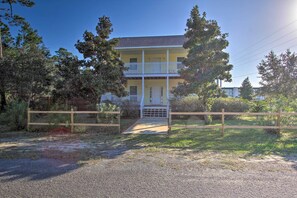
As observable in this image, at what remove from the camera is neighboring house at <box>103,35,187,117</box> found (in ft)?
63.0

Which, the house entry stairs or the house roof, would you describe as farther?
the house roof

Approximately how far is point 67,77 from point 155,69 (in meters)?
9.12

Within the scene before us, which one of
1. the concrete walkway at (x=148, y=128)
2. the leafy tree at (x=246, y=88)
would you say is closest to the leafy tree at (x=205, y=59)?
the concrete walkway at (x=148, y=128)

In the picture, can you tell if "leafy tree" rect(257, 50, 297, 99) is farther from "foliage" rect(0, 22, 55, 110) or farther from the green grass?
"foliage" rect(0, 22, 55, 110)

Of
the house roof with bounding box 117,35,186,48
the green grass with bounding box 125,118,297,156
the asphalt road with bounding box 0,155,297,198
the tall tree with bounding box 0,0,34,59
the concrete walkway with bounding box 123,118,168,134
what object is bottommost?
the asphalt road with bounding box 0,155,297,198

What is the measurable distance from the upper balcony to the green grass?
385 inches

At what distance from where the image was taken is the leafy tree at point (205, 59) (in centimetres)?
1235

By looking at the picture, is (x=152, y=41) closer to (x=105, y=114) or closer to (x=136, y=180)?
(x=105, y=114)

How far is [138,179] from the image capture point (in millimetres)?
4434

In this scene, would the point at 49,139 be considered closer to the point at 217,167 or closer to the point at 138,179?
the point at 138,179

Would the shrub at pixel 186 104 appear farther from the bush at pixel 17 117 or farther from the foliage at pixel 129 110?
the bush at pixel 17 117

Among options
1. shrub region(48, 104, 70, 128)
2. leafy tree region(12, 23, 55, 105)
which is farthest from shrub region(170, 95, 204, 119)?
leafy tree region(12, 23, 55, 105)

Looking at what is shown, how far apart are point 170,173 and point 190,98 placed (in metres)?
13.1

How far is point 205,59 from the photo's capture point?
12.5 metres
